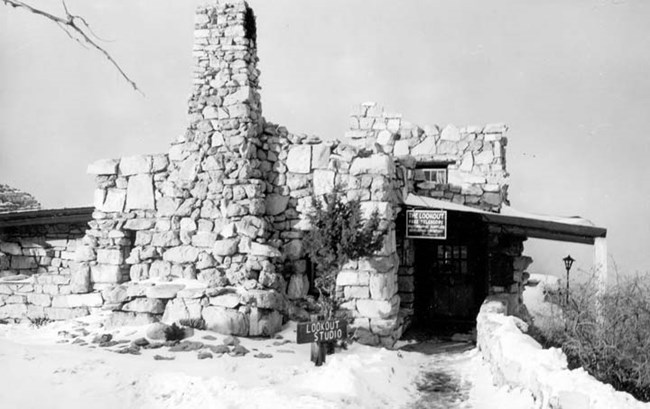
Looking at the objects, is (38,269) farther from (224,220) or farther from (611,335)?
(611,335)

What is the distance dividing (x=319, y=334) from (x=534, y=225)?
529 cm

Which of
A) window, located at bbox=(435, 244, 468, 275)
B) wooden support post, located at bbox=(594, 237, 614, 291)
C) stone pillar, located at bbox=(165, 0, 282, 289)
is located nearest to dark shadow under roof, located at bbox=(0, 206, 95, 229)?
stone pillar, located at bbox=(165, 0, 282, 289)

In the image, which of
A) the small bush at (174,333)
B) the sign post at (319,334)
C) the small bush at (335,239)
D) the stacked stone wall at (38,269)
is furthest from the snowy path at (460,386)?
the stacked stone wall at (38,269)

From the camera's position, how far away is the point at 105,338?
302 inches

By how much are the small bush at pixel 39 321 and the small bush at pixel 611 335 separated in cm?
901

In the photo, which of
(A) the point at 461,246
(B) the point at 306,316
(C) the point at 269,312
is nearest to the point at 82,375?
(C) the point at 269,312

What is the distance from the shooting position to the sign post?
6.85 meters

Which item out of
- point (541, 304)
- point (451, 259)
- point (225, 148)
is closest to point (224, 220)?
point (225, 148)

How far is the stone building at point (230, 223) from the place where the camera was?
28.8 feet

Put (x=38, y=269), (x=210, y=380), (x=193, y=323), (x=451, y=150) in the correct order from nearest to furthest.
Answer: (x=210, y=380) < (x=193, y=323) < (x=38, y=269) < (x=451, y=150)

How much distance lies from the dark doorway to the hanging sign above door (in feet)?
7.56

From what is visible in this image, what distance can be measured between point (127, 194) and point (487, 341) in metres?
7.19

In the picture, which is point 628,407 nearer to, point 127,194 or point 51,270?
point 127,194

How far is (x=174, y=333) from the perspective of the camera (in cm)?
777
